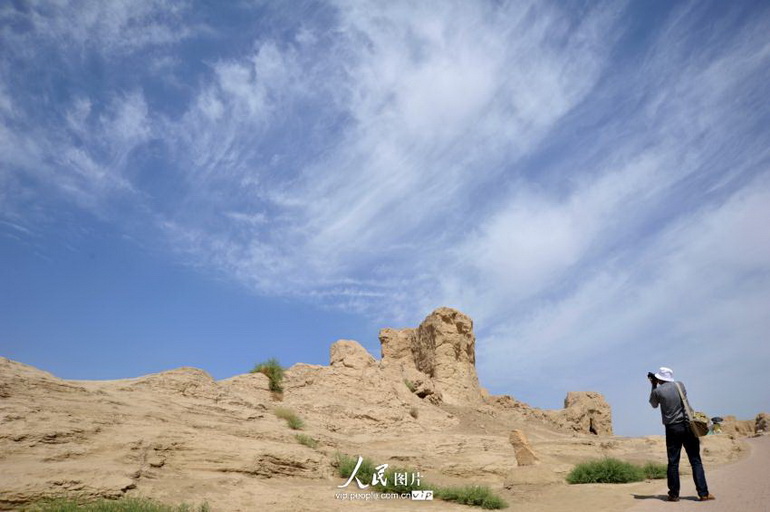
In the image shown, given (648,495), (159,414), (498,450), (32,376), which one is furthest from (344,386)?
(648,495)

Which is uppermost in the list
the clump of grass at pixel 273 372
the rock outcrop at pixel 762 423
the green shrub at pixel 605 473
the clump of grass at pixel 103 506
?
the rock outcrop at pixel 762 423

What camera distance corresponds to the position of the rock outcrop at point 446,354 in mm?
31391

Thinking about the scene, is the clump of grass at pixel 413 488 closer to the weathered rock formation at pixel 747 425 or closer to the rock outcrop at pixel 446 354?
the rock outcrop at pixel 446 354

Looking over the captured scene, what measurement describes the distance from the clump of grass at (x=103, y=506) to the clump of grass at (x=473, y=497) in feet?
16.5

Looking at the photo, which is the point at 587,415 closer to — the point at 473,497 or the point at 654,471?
the point at 654,471

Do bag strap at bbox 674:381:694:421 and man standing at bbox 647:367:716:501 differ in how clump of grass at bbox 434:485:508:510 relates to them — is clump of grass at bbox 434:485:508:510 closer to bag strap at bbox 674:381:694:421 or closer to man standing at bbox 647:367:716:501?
man standing at bbox 647:367:716:501

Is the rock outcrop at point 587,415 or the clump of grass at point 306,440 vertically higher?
the rock outcrop at point 587,415

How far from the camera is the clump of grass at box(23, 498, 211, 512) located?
20.8ft

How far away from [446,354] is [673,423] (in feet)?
80.3

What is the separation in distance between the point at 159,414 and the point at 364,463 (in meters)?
4.57

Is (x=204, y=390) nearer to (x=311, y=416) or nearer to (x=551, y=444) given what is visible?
(x=311, y=416)

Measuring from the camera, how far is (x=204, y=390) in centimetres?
1364

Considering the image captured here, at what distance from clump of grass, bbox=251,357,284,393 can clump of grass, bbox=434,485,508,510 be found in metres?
8.71

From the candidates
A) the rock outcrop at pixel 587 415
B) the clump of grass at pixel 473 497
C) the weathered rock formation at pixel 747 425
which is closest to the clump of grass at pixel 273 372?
the clump of grass at pixel 473 497
